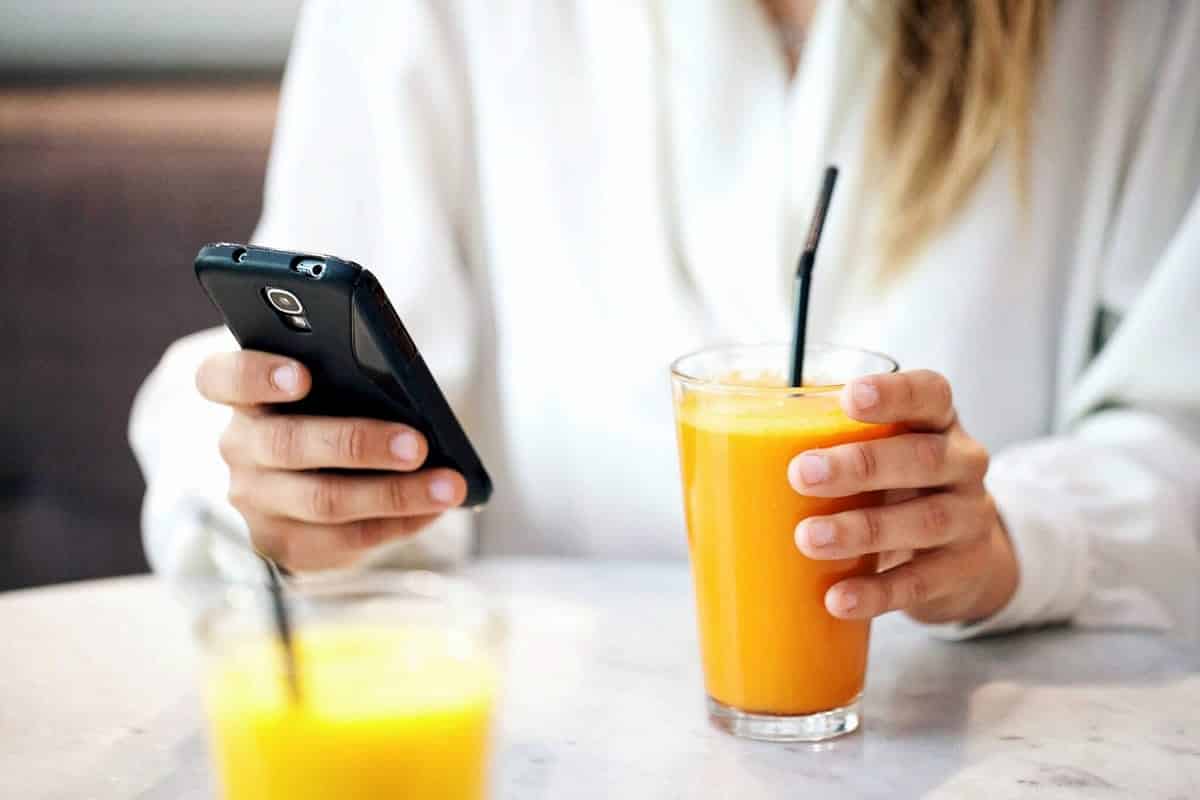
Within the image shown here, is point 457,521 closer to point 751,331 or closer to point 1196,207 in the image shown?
point 751,331

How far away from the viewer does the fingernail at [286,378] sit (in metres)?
0.84

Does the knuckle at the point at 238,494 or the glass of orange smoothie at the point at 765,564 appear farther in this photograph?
the knuckle at the point at 238,494

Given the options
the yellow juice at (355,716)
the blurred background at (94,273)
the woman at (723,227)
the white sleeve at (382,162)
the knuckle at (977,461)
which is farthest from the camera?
the blurred background at (94,273)

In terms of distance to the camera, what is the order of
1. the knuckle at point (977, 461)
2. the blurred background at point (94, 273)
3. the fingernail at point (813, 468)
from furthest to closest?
1. the blurred background at point (94, 273)
2. the knuckle at point (977, 461)
3. the fingernail at point (813, 468)

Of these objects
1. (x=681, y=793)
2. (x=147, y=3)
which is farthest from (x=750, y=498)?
(x=147, y=3)

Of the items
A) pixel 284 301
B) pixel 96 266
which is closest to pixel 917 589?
pixel 284 301

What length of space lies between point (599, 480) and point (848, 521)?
0.64m

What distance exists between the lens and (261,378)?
85 centimetres

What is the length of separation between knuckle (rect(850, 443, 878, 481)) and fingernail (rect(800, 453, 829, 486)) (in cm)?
2

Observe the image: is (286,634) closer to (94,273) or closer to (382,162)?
(382,162)

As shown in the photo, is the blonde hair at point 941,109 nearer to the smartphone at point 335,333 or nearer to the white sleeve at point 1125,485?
the white sleeve at point 1125,485

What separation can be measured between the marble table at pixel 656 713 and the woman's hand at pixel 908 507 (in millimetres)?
72

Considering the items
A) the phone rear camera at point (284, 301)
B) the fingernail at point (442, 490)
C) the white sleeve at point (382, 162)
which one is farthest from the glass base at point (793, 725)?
the white sleeve at point (382, 162)

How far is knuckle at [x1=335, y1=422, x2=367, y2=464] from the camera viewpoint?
2.77ft
